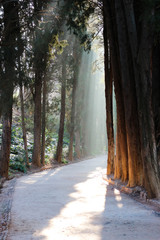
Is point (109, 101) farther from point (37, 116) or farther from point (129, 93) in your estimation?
point (37, 116)

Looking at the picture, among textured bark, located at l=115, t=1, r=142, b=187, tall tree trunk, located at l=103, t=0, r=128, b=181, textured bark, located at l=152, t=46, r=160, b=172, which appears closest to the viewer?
textured bark, located at l=152, t=46, r=160, b=172

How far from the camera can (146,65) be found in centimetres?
727

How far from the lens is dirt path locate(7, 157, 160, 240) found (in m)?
4.38

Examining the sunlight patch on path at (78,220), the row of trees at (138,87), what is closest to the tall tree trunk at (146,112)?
the row of trees at (138,87)

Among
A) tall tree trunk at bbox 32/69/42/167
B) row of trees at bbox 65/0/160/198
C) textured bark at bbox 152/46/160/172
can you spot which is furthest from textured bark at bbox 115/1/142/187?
tall tree trunk at bbox 32/69/42/167

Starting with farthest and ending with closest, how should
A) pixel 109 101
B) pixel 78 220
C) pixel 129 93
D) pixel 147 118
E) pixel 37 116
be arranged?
pixel 37 116 < pixel 109 101 < pixel 129 93 < pixel 147 118 < pixel 78 220

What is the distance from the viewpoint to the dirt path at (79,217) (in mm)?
4382

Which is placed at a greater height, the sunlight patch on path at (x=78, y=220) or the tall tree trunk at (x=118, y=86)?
the tall tree trunk at (x=118, y=86)

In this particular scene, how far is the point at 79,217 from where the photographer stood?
17.9 ft

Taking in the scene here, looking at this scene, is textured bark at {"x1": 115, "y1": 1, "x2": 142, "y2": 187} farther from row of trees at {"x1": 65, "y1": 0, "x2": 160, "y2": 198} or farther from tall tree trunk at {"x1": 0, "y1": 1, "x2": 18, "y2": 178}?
tall tree trunk at {"x1": 0, "y1": 1, "x2": 18, "y2": 178}

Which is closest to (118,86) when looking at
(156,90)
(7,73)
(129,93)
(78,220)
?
(129,93)

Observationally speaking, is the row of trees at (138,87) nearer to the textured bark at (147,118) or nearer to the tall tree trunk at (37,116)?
the textured bark at (147,118)

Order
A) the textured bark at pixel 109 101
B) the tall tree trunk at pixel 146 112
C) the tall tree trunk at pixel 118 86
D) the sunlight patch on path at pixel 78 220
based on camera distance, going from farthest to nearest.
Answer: the textured bark at pixel 109 101 → the tall tree trunk at pixel 118 86 → the tall tree trunk at pixel 146 112 → the sunlight patch on path at pixel 78 220

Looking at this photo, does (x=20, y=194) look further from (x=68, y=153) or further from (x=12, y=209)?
(x=68, y=153)
